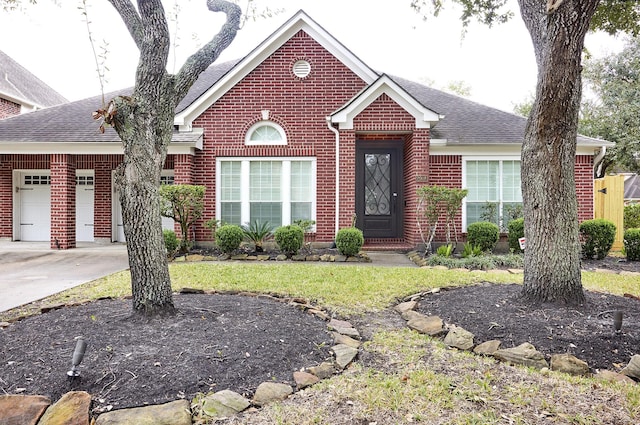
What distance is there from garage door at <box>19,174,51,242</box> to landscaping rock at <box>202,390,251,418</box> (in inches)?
529

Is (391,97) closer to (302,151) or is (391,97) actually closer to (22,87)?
(302,151)

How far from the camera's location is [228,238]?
938cm

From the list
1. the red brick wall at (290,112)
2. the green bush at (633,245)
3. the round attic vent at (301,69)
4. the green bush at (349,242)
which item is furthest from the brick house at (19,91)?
the green bush at (633,245)

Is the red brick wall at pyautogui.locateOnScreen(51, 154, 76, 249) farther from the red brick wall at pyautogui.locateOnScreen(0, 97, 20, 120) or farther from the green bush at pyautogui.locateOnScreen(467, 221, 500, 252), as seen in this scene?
the green bush at pyautogui.locateOnScreen(467, 221, 500, 252)

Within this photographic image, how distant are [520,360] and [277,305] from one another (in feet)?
8.42

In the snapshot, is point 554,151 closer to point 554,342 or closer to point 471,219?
point 554,342

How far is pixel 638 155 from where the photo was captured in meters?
18.4

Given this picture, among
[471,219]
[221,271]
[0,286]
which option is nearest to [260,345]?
[221,271]

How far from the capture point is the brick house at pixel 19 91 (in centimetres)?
1703

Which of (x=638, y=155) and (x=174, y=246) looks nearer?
(x=174, y=246)

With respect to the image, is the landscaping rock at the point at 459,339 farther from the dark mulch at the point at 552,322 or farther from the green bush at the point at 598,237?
the green bush at the point at 598,237

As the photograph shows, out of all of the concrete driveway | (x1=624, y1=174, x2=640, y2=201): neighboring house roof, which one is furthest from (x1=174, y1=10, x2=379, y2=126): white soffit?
(x1=624, y1=174, x2=640, y2=201): neighboring house roof

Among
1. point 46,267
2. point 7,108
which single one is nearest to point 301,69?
point 46,267

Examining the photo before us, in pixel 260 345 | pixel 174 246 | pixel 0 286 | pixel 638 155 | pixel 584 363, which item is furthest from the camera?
pixel 638 155
